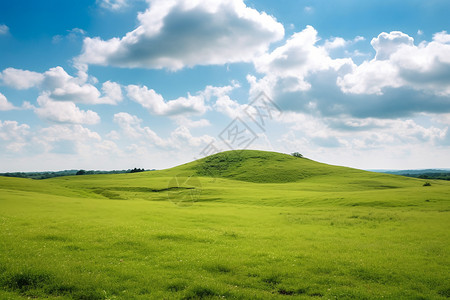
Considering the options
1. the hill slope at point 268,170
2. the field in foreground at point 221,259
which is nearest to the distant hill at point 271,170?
the hill slope at point 268,170

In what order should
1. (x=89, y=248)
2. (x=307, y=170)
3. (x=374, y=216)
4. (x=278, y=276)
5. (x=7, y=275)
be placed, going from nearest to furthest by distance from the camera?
1. (x=7, y=275)
2. (x=278, y=276)
3. (x=89, y=248)
4. (x=374, y=216)
5. (x=307, y=170)

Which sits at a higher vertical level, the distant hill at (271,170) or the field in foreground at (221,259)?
the distant hill at (271,170)

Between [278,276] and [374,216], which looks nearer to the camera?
[278,276]

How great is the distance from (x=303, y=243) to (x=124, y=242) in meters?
14.2

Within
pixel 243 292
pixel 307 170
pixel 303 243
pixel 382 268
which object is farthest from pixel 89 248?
pixel 307 170

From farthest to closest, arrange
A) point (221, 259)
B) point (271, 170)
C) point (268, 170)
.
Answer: point (268, 170)
point (271, 170)
point (221, 259)

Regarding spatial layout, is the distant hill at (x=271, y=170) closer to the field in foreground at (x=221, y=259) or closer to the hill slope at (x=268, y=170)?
the hill slope at (x=268, y=170)

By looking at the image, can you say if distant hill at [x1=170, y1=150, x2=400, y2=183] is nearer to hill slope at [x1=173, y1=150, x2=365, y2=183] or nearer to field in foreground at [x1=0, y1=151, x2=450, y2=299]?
hill slope at [x1=173, y1=150, x2=365, y2=183]

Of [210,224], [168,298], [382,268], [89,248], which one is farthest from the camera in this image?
[210,224]

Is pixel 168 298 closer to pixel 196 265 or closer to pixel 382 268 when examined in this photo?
pixel 196 265

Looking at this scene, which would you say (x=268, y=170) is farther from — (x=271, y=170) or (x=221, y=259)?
(x=221, y=259)

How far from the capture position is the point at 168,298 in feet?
42.4

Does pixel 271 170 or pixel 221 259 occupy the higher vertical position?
pixel 271 170

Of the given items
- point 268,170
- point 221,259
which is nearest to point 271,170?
point 268,170
